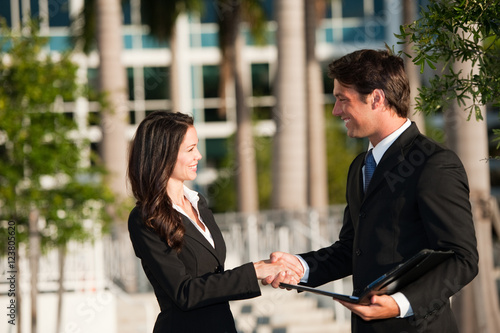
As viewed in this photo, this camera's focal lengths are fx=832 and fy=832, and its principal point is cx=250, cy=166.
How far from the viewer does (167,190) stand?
3.85 meters

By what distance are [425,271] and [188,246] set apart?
1.09 metres

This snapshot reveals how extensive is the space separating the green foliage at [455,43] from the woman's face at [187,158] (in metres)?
1.04

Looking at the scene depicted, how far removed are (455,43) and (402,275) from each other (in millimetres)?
1072

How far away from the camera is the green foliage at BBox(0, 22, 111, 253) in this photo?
9547 mm

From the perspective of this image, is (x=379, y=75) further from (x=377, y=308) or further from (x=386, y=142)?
(x=377, y=308)

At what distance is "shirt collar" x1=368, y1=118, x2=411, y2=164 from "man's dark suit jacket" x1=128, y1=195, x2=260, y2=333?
Result: 29.2 inches

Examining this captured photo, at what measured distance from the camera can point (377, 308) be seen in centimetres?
314

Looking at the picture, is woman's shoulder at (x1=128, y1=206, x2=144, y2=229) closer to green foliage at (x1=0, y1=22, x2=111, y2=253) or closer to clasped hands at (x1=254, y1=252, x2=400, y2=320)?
clasped hands at (x1=254, y1=252, x2=400, y2=320)

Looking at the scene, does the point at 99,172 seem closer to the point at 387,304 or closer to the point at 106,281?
the point at 106,281

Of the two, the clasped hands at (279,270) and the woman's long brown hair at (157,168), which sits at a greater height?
the woman's long brown hair at (157,168)

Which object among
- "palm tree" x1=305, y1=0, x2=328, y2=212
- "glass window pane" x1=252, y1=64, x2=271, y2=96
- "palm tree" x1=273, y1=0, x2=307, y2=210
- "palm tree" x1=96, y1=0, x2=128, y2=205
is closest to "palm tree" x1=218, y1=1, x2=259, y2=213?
"palm tree" x1=305, y1=0, x2=328, y2=212

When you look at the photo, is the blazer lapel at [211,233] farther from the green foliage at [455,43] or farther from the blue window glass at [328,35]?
the blue window glass at [328,35]

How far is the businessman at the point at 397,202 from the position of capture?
3.19 metres

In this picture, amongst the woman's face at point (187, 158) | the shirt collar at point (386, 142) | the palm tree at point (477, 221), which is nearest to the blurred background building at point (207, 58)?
the palm tree at point (477, 221)
